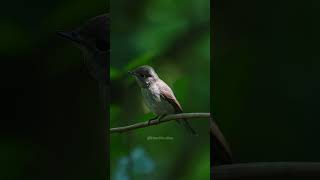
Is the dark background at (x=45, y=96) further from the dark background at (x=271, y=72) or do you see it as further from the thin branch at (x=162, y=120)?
the dark background at (x=271, y=72)

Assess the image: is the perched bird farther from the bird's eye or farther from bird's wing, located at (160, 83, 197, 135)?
the bird's eye

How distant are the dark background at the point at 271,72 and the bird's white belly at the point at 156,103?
349mm

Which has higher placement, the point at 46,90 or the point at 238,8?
the point at 238,8

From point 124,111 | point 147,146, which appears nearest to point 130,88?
point 124,111

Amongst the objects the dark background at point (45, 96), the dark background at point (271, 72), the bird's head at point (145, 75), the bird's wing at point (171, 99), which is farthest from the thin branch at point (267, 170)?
the dark background at point (45, 96)

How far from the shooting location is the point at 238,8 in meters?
3.50

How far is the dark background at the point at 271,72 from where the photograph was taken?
3490mm

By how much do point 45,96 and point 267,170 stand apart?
1563 millimetres

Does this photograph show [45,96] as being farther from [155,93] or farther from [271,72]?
[271,72]

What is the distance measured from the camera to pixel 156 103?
3.37 metres

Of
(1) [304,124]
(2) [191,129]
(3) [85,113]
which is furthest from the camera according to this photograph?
(3) [85,113]

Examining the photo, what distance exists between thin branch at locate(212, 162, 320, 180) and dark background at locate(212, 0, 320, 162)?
0.15 m

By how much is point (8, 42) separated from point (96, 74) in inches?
25.2

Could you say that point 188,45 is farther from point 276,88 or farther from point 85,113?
point 85,113
